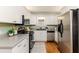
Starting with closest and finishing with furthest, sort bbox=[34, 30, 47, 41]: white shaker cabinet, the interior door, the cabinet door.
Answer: the cabinet door < the interior door < bbox=[34, 30, 47, 41]: white shaker cabinet

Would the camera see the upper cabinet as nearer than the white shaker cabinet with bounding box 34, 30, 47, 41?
Yes

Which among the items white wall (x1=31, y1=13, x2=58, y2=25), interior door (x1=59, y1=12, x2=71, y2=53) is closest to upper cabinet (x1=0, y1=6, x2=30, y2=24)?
interior door (x1=59, y1=12, x2=71, y2=53)

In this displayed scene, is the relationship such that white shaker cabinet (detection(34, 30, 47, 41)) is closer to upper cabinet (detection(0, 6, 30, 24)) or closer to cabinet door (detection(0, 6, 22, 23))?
upper cabinet (detection(0, 6, 30, 24))

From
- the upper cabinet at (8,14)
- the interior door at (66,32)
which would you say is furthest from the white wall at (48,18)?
the upper cabinet at (8,14)

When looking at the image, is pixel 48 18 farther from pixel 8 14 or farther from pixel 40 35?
pixel 8 14

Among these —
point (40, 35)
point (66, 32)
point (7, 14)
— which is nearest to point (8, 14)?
point (7, 14)

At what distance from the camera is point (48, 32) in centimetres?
793

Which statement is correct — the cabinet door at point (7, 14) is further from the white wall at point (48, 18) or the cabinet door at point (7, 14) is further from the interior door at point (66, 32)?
the white wall at point (48, 18)
